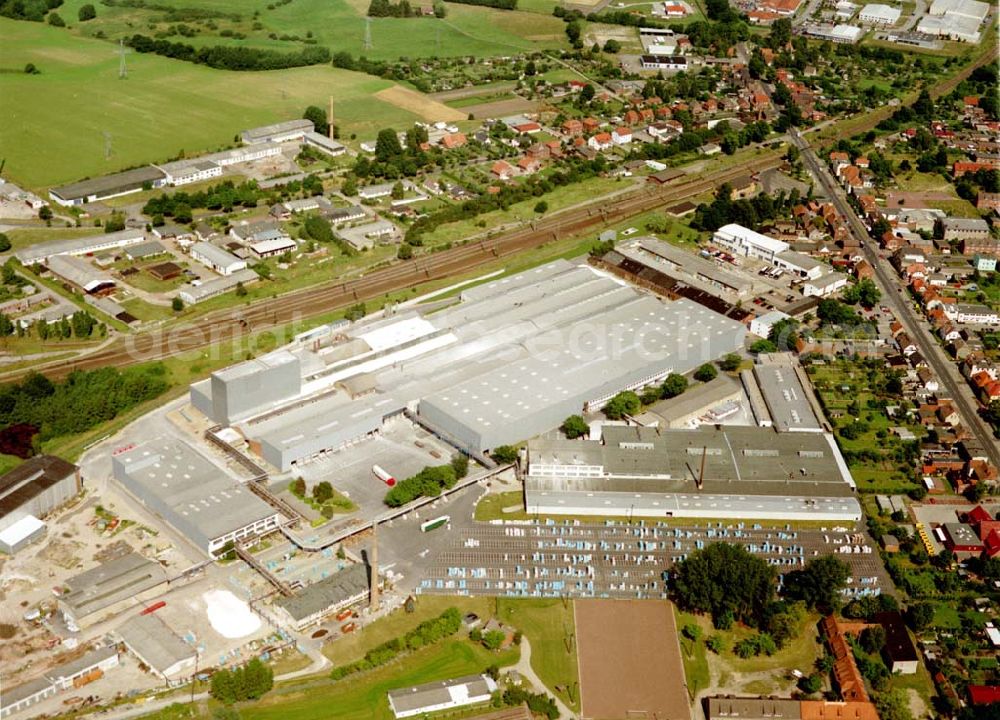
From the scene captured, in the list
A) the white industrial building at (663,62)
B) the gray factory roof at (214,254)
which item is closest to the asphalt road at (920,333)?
the white industrial building at (663,62)

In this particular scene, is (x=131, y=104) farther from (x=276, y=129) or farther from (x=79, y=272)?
(x=79, y=272)

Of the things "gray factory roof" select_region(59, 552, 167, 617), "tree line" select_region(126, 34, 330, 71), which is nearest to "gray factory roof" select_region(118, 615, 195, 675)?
"gray factory roof" select_region(59, 552, 167, 617)

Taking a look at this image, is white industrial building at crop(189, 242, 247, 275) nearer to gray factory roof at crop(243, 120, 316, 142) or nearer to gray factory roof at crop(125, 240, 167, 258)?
gray factory roof at crop(125, 240, 167, 258)

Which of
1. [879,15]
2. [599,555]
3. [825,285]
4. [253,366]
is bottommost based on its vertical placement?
[599,555]

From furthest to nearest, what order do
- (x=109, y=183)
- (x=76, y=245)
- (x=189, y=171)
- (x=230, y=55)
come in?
(x=230, y=55)
(x=189, y=171)
(x=109, y=183)
(x=76, y=245)

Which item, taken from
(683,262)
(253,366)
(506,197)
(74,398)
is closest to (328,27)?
(506,197)

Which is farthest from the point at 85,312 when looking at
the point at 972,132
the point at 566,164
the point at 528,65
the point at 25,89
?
the point at 972,132

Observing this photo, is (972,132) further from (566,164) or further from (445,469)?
(445,469)
